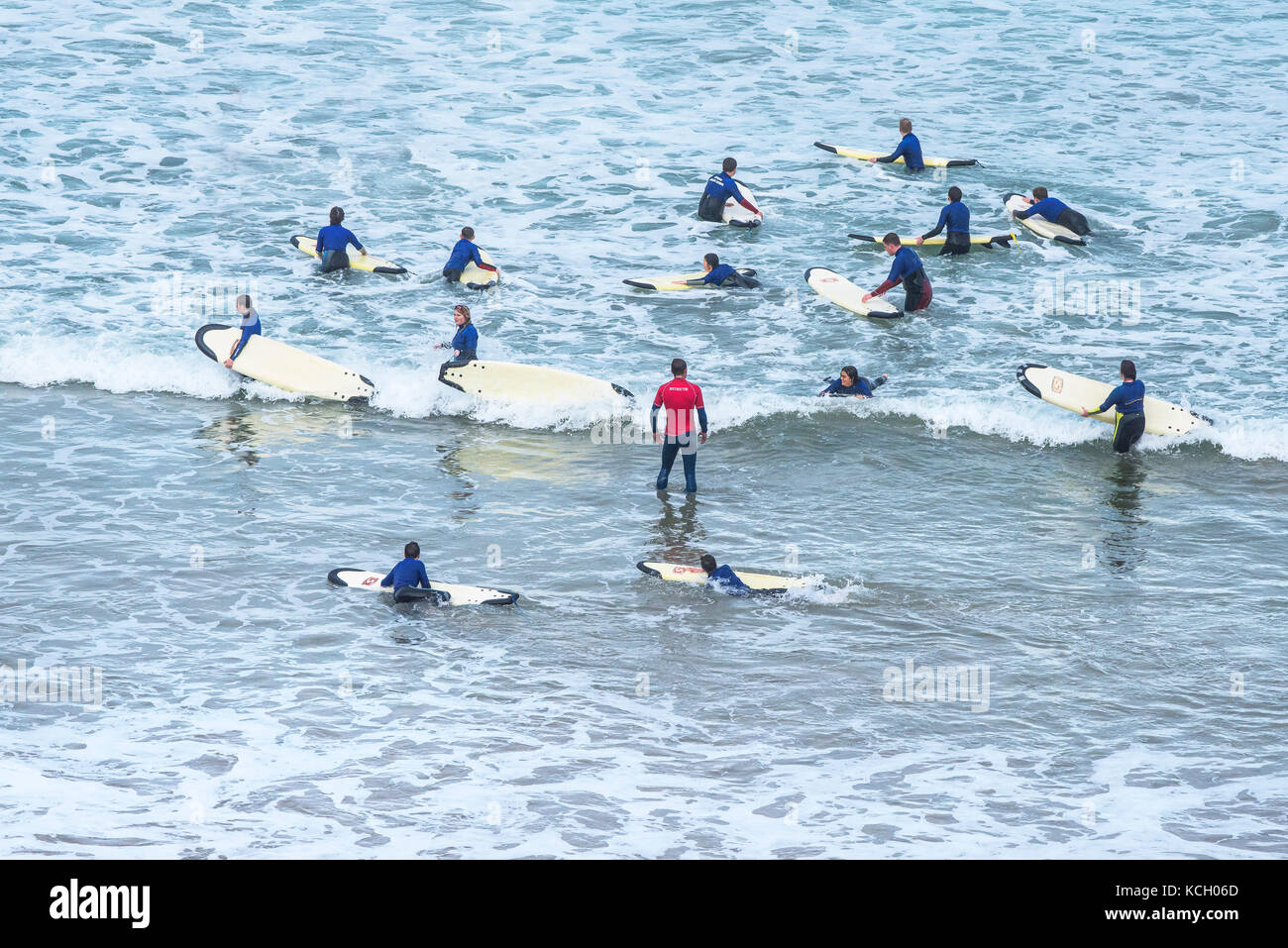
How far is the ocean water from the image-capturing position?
36.3 ft

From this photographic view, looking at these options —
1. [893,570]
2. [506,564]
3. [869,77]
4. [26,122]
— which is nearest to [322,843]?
[506,564]

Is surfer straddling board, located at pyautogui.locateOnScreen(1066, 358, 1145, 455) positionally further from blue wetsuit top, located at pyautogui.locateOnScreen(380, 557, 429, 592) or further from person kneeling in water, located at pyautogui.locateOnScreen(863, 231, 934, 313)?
blue wetsuit top, located at pyautogui.locateOnScreen(380, 557, 429, 592)

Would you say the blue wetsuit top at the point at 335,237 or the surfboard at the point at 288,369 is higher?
the blue wetsuit top at the point at 335,237

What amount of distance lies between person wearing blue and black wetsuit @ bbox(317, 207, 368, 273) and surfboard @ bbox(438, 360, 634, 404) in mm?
5189

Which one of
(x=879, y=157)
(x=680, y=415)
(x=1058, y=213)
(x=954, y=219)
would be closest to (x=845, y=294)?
(x=954, y=219)

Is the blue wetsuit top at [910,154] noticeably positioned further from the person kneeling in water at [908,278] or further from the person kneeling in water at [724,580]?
the person kneeling in water at [724,580]

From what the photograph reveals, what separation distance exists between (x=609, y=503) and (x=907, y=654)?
17.0 feet

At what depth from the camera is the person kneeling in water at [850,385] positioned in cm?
1962

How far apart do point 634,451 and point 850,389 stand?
3.52 metres

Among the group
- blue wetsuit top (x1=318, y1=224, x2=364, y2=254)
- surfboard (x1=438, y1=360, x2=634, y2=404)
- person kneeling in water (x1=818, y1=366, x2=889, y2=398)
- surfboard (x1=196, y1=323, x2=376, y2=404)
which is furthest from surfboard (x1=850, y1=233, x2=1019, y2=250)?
surfboard (x1=196, y1=323, x2=376, y2=404)

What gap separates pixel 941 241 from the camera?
25172mm

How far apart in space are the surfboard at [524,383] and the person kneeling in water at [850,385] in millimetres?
3044

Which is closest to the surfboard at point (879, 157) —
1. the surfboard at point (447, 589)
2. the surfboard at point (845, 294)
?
the surfboard at point (845, 294)
